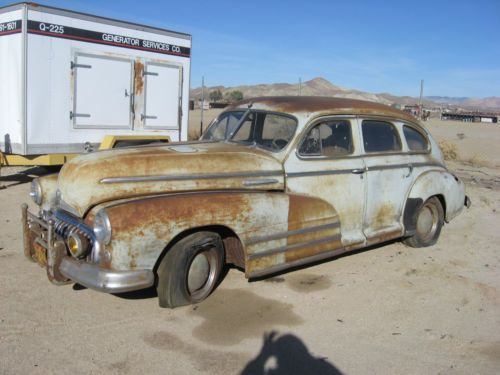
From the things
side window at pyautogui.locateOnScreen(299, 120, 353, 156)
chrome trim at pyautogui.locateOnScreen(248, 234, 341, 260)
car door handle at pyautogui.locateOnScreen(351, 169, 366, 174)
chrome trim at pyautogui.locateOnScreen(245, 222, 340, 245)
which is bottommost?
chrome trim at pyautogui.locateOnScreen(248, 234, 341, 260)

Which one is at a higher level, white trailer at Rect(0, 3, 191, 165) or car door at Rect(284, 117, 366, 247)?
white trailer at Rect(0, 3, 191, 165)

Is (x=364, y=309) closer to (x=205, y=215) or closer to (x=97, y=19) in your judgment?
(x=205, y=215)

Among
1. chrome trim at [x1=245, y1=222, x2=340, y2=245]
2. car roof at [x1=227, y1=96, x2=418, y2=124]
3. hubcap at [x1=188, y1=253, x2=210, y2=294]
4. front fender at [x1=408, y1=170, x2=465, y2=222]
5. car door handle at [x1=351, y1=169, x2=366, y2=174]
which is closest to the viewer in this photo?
hubcap at [x1=188, y1=253, x2=210, y2=294]

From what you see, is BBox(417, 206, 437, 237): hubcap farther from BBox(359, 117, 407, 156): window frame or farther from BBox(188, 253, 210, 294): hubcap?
BBox(188, 253, 210, 294): hubcap

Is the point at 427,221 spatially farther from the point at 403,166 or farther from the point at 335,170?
the point at 335,170

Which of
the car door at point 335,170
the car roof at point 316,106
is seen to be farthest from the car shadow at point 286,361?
the car roof at point 316,106

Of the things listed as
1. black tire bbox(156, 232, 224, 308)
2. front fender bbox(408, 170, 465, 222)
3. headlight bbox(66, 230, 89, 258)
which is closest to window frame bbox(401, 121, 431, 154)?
front fender bbox(408, 170, 465, 222)

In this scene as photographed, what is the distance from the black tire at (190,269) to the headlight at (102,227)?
0.59 metres

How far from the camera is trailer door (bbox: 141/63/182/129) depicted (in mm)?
10062

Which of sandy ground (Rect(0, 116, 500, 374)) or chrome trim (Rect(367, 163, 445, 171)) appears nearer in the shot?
sandy ground (Rect(0, 116, 500, 374))

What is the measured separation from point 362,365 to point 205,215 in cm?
170

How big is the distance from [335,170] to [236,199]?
4.48 ft

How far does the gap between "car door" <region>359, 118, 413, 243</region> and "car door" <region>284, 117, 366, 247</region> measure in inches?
5.9

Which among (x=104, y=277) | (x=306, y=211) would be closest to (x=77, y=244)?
(x=104, y=277)
